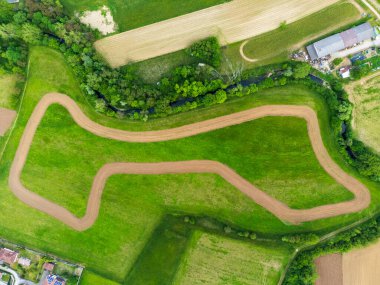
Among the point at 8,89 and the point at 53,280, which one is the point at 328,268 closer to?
the point at 53,280

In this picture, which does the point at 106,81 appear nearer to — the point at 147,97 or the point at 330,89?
the point at 147,97

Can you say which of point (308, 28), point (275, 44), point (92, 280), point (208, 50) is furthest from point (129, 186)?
point (308, 28)

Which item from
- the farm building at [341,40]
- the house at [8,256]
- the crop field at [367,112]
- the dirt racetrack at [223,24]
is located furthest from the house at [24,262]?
the crop field at [367,112]

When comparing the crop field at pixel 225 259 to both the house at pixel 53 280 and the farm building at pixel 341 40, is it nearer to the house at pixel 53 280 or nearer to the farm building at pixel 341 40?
the house at pixel 53 280

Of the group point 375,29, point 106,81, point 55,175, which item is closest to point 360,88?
point 375,29

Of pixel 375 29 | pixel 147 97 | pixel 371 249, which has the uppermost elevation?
pixel 375 29
